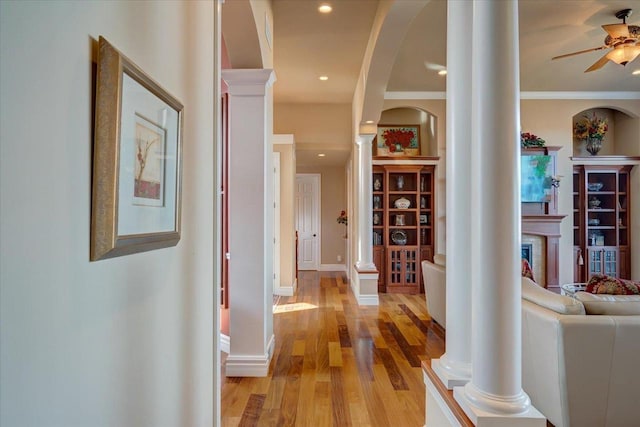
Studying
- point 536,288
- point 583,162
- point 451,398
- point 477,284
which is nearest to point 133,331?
point 477,284

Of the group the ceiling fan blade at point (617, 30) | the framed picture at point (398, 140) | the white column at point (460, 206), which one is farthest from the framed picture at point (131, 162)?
the framed picture at point (398, 140)

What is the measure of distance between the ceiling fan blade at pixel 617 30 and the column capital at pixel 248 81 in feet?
10.8

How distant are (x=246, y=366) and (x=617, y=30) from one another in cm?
464

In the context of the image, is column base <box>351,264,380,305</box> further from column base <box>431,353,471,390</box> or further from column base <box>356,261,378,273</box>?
column base <box>431,353,471,390</box>

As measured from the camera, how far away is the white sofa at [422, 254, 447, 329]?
4191 mm

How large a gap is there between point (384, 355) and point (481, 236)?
241 cm

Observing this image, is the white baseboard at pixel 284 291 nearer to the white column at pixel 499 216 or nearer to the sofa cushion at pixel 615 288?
the sofa cushion at pixel 615 288

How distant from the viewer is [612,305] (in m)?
2.11

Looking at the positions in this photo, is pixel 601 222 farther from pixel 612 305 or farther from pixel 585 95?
pixel 612 305

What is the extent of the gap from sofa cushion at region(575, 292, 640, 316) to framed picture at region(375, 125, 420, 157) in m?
4.91

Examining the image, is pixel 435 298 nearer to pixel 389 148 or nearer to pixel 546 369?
pixel 546 369

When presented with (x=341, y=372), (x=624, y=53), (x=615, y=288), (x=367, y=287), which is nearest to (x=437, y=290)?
(x=367, y=287)

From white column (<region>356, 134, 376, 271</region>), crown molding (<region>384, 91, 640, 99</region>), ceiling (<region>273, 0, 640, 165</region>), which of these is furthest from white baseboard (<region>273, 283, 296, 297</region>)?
crown molding (<region>384, 91, 640, 99</region>)

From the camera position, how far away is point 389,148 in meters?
6.84
